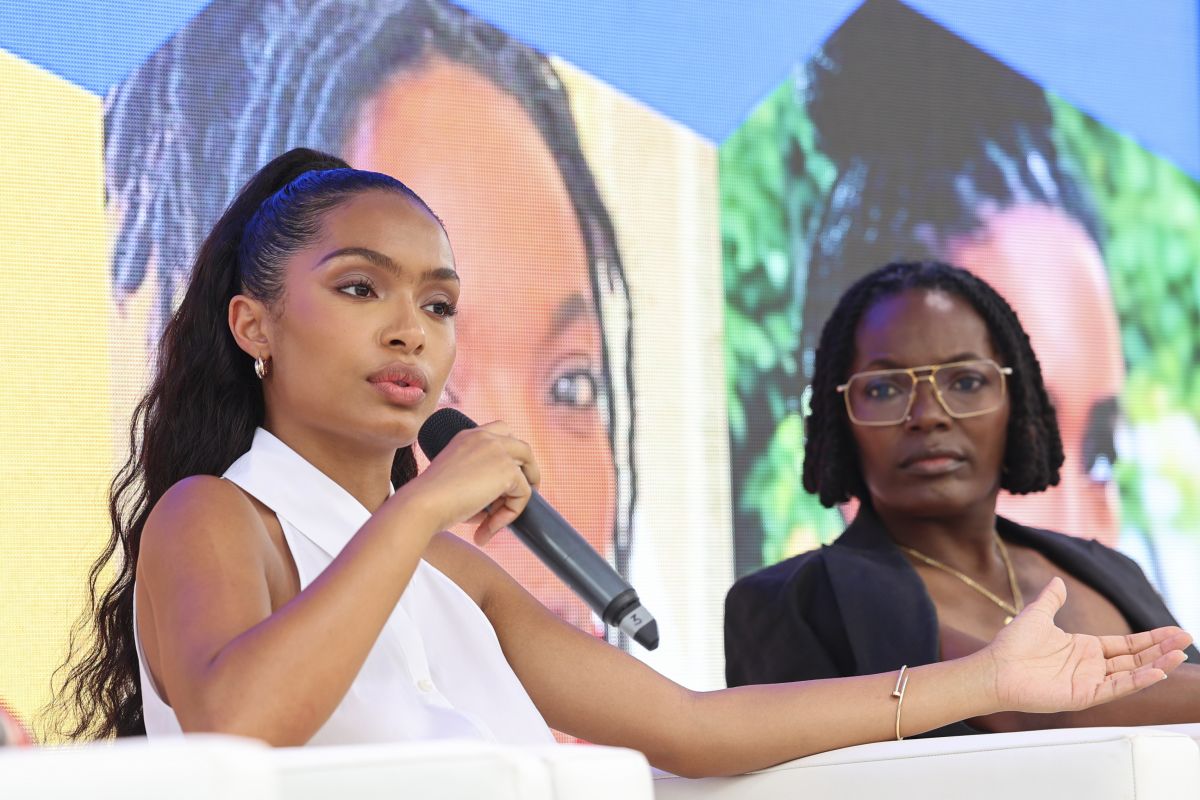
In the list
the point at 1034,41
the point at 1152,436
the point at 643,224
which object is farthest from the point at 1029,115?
the point at 643,224

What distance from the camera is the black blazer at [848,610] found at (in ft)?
8.17

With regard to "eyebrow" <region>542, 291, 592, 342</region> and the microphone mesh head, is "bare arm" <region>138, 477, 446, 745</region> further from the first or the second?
"eyebrow" <region>542, 291, 592, 342</region>

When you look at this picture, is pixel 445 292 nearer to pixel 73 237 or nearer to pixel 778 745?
pixel 778 745

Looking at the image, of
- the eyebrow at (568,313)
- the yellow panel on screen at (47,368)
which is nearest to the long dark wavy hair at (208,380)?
the yellow panel on screen at (47,368)

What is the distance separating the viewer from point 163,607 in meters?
1.58

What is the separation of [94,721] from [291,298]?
75 cm

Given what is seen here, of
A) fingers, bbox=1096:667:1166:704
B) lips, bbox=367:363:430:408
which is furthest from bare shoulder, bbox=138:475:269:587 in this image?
fingers, bbox=1096:667:1166:704

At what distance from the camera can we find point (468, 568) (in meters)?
2.01

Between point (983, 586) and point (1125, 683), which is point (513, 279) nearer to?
point (983, 586)

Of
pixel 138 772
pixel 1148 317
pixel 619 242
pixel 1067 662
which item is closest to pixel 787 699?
pixel 1067 662

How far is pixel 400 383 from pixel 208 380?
0.31 metres

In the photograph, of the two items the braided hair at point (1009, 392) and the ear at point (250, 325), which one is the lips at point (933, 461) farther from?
the ear at point (250, 325)

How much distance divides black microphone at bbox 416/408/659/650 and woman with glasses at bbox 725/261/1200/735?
945 mm

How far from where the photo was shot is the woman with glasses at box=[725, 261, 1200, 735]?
2.55 metres
